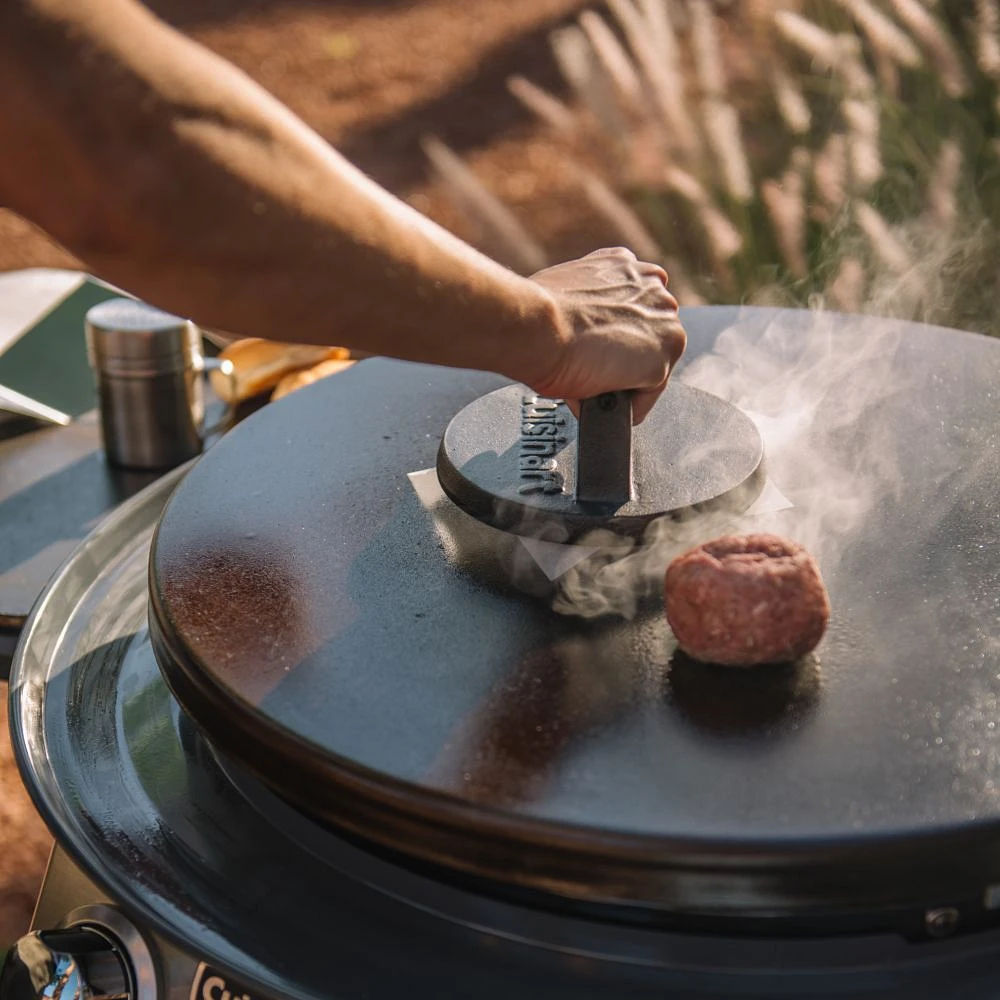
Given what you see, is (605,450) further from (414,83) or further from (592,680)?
(414,83)

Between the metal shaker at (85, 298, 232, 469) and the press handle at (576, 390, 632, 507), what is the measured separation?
1.29 metres

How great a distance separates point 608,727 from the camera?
1.28 metres

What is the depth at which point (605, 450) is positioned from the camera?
1.54 metres

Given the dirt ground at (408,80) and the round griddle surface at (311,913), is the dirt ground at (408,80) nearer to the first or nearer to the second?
the dirt ground at (408,80)

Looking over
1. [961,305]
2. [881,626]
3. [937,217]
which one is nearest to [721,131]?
[937,217]

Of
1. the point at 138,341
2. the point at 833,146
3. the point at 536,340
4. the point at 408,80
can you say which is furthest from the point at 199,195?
the point at 408,80

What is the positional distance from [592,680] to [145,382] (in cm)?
158

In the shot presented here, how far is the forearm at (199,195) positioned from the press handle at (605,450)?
33cm

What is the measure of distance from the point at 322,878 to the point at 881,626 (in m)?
0.69

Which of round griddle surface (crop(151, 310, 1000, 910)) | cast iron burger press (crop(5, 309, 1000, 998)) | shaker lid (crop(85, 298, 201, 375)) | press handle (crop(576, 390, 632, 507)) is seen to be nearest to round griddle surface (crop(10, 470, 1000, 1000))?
cast iron burger press (crop(5, 309, 1000, 998))

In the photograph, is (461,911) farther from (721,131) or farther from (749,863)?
(721,131)

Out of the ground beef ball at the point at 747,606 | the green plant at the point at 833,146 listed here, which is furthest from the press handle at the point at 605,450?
the green plant at the point at 833,146

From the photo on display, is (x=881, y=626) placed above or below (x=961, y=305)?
above

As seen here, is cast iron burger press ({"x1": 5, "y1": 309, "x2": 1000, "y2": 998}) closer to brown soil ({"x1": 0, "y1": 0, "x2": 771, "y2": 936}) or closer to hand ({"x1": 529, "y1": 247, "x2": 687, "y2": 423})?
hand ({"x1": 529, "y1": 247, "x2": 687, "y2": 423})
